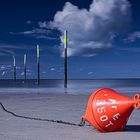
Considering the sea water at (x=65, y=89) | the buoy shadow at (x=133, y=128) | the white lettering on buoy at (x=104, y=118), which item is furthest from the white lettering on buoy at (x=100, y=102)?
the sea water at (x=65, y=89)

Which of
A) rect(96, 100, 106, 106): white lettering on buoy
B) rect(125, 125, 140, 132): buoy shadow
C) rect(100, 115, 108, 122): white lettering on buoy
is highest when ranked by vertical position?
rect(96, 100, 106, 106): white lettering on buoy

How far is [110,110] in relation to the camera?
656 centimetres

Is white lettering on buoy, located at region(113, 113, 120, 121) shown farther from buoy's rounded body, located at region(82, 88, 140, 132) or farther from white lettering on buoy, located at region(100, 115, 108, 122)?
white lettering on buoy, located at region(100, 115, 108, 122)

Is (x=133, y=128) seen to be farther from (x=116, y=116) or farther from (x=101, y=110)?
(x=101, y=110)

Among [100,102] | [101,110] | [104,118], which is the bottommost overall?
Result: [104,118]

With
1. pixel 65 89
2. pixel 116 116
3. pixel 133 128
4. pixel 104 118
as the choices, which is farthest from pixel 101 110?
pixel 65 89

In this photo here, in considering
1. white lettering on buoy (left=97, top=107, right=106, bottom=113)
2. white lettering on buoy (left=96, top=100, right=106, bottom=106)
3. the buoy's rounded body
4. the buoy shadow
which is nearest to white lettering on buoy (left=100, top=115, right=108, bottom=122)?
the buoy's rounded body

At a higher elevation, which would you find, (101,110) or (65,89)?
(101,110)

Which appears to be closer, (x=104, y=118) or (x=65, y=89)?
(x=104, y=118)

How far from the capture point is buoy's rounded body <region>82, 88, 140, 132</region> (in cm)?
654

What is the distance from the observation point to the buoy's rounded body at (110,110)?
654 centimetres

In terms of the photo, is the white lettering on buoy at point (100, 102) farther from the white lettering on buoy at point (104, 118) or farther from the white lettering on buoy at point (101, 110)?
the white lettering on buoy at point (104, 118)

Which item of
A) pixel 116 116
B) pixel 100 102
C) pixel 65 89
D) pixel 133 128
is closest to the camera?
pixel 116 116

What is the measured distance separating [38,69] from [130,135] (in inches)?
2058
